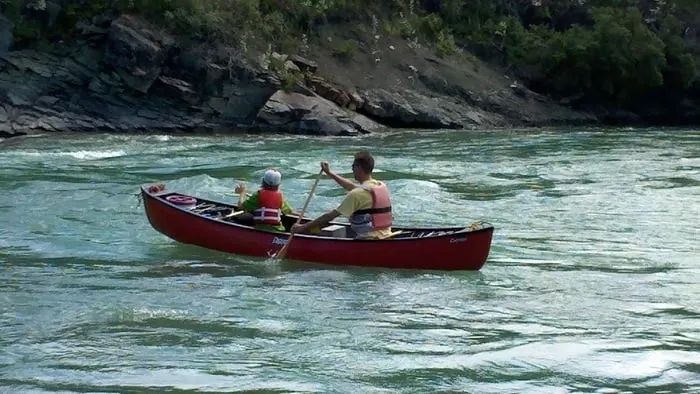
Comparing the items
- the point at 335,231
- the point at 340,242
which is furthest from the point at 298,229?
the point at 340,242

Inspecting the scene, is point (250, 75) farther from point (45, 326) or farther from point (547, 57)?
point (45, 326)

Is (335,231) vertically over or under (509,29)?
under

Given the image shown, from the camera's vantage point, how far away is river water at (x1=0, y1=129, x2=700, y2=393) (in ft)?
24.7

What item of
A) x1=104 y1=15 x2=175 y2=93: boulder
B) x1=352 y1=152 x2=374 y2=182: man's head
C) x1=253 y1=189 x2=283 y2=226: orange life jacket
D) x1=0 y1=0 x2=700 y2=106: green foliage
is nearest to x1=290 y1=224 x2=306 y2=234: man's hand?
x1=253 y1=189 x2=283 y2=226: orange life jacket

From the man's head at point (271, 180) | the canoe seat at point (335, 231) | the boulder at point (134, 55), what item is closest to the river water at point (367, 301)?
the canoe seat at point (335, 231)

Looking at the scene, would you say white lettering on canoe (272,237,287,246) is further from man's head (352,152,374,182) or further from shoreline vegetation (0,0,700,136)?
shoreline vegetation (0,0,700,136)

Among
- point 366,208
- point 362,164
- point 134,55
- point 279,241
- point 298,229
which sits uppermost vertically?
point 134,55

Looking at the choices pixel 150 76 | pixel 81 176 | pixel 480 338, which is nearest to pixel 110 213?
pixel 81 176

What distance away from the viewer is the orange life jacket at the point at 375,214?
10.9m

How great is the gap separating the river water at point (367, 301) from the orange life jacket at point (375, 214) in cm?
46

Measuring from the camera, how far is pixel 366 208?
1099cm

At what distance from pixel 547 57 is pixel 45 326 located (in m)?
28.3

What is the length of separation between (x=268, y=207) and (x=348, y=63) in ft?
68.8

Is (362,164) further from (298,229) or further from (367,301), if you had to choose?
(367,301)
